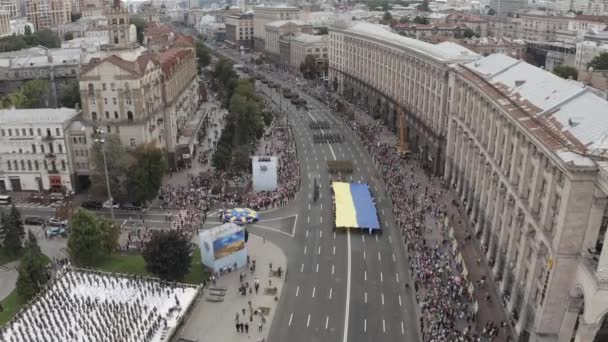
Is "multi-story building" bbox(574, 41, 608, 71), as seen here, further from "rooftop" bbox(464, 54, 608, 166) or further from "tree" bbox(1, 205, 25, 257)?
"tree" bbox(1, 205, 25, 257)

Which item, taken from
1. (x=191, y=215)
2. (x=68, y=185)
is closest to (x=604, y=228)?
(x=191, y=215)

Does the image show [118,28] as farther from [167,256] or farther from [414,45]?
[414,45]

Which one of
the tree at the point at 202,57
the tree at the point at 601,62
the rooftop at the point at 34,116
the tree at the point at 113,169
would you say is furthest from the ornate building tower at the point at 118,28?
the tree at the point at 601,62

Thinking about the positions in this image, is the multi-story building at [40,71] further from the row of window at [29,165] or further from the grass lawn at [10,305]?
the grass lawn at [10,305]

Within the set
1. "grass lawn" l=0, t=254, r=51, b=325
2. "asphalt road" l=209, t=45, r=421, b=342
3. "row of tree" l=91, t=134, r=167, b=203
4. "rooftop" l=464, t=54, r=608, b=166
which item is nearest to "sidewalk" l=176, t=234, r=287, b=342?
"asphalt road" l=209, t=45, r=421, b=342

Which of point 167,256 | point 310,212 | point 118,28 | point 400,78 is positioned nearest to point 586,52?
point 400,78

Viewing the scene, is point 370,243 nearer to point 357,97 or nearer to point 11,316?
point 11,316
